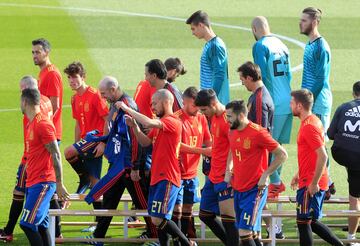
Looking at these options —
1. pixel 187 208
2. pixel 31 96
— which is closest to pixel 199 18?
pixel 187 208

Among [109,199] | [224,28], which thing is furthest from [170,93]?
[224,28]

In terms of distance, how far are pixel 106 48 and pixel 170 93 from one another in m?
16.0

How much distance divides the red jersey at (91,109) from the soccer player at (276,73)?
2195 millimetres

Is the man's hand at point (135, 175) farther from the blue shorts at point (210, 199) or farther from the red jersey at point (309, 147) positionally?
the red jersey at point (309, 147)

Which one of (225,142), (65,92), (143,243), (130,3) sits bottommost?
(143,243)

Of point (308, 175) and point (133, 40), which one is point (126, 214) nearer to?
point (308, 175)

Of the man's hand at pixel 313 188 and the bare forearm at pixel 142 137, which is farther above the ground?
the bare forearm at pixel 142 137

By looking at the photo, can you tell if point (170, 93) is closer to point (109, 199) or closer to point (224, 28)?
point (109, 199)

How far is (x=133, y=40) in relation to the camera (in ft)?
97.2

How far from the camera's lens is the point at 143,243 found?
13.8 m

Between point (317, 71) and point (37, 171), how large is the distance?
4417 mm

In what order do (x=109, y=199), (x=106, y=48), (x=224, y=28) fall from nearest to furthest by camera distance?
1. (x=109, y=199)
2. (x=106, y=48)
3. (x=224, y=28)

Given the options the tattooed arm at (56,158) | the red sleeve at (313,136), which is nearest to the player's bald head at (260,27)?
the red sleeve at (313,136)

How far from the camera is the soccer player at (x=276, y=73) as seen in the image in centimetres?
1454
